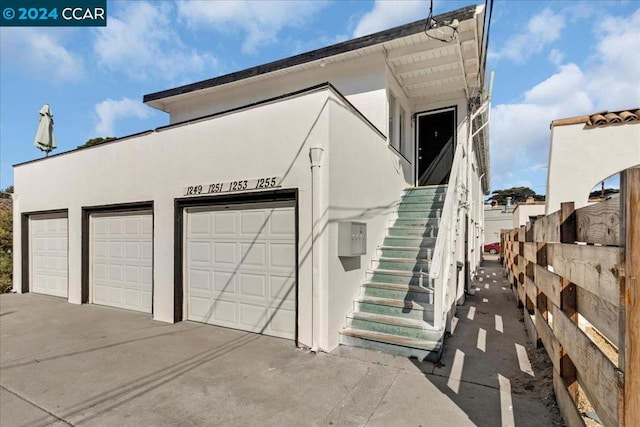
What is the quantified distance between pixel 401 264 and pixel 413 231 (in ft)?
3.27

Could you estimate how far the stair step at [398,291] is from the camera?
472cm

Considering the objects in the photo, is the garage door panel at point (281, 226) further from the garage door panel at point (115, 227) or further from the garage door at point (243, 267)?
the garage door panel at point (115, 227)

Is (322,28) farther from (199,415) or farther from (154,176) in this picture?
(199,415)

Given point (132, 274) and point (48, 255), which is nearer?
point (132, 274)

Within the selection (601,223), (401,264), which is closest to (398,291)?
(401,264)

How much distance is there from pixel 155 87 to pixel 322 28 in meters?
5.61

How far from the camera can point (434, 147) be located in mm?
9359

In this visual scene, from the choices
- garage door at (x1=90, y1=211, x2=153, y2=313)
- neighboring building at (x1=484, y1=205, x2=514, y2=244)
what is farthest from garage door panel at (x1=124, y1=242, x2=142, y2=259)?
neighboring building at (x1=484, y1=205, x2=514, y2=244)

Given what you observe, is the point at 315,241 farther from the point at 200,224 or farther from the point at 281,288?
the point at 200,224

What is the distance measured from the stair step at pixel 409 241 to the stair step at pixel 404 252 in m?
0.15

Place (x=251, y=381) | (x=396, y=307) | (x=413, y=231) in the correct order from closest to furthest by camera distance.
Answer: (x=251, y=381), (x=396, y=307), (x=413, y=231)

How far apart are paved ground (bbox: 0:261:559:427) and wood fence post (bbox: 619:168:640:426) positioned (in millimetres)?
1583

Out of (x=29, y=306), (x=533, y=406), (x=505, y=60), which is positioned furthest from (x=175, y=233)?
(x=505, y=60)

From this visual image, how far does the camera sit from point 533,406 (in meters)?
2.98
